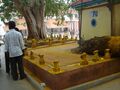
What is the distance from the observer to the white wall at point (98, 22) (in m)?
9.64

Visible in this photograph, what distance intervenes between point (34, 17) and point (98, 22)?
6465 mm

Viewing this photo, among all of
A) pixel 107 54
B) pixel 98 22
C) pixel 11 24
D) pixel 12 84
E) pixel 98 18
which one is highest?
pixel 98 18

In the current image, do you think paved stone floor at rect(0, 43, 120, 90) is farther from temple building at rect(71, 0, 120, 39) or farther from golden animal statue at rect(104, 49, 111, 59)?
temple building at rect(71, 0, 120, 39)

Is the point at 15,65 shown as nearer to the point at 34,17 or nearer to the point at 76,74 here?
the point at 76,74

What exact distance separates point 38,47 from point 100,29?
4.44 metres

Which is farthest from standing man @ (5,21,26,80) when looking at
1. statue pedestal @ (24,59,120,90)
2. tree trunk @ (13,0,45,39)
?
tree trunk @ (13,0,45,39)

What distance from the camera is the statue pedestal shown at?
6055 millimetres

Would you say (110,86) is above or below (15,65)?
below

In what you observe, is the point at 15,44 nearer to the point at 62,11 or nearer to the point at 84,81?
the point at 84,81

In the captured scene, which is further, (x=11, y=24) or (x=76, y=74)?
(x=11, y=24)

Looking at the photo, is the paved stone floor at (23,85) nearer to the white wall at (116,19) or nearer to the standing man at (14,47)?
the standing man at (14,47)

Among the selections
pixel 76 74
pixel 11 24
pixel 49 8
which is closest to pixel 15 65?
pixel 11 24

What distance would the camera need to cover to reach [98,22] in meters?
10.1

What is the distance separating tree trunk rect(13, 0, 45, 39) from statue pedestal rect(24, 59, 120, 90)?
302 inches
